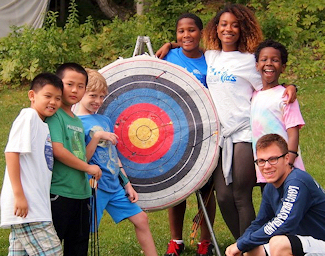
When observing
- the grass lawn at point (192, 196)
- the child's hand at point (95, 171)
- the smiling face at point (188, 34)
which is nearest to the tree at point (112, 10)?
the grass lawn at point (192, 196)

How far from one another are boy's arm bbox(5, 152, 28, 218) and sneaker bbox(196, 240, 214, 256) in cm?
179

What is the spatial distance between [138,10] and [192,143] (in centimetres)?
959

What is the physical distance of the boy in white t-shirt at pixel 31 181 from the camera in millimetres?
3621

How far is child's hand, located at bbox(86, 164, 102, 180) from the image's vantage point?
13.2ft

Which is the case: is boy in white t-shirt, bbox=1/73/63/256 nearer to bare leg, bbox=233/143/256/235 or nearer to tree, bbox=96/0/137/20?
bare leg, bbox=233/143/256/235

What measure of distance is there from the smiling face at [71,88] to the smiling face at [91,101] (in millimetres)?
241

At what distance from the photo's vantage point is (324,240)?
396 centimetres

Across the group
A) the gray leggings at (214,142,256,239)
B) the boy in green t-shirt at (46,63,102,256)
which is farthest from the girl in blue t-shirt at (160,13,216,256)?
the boy in green t-shirt at (46,63,102,256)

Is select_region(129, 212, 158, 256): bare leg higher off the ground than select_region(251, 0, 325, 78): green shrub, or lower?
lower

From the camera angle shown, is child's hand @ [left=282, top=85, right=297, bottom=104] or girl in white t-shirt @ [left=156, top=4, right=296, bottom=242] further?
girl in white t-shirt @ [left=156, top=4, right=296, bottom=242]

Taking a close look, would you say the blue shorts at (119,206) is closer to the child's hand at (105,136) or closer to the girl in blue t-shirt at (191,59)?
the child's hand at (105,136)

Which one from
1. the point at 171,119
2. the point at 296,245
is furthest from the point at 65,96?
the point at 296,245

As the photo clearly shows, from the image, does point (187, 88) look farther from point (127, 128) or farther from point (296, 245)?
point (296, 245)

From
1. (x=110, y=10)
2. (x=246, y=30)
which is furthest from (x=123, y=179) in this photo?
(x=110, y=10)
